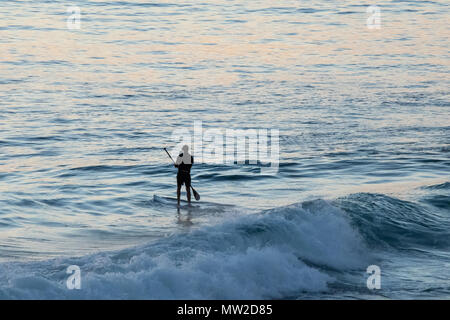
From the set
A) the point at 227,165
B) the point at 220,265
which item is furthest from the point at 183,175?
the point at 220,265

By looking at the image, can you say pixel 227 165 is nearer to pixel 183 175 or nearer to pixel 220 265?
A: pixel 183 175

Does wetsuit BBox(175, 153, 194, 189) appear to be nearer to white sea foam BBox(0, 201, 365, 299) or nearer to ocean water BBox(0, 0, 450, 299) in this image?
ocean water BBox(0, 0, 450, 299)

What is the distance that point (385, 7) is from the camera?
55406 millimetres

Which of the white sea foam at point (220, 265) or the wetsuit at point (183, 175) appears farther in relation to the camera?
the wetsuit at point (183, 175)

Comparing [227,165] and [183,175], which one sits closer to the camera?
[183,175]

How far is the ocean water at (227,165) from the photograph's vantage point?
13.0 meters

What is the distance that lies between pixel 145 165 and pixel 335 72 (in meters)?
16.1

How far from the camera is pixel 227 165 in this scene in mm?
22375

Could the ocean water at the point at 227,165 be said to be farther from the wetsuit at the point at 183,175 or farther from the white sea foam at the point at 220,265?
the wetsuit at the point at 183,175

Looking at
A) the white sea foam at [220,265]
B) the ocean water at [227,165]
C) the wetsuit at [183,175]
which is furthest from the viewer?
the wetsuit at [183,175]

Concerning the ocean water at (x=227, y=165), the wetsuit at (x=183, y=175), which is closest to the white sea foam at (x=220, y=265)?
the ocean water at (x=227, y=165)

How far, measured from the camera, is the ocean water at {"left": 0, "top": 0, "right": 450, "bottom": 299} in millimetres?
13047

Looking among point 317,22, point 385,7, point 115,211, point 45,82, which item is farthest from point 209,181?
point 385,7
